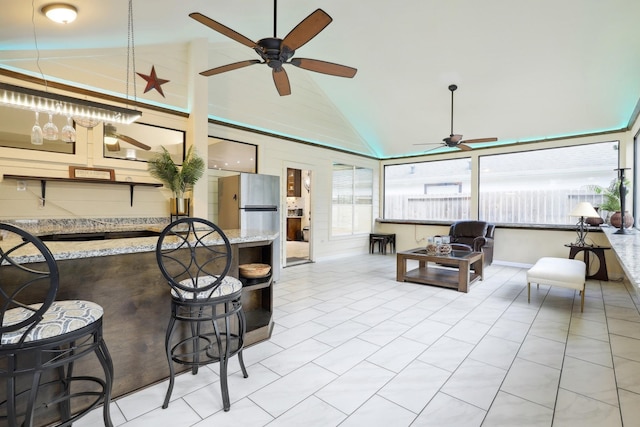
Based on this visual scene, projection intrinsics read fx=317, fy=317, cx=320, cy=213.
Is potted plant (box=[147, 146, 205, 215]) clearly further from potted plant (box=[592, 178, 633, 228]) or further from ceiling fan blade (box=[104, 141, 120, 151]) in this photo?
potted plant (box=[592, 178, 633, 228])

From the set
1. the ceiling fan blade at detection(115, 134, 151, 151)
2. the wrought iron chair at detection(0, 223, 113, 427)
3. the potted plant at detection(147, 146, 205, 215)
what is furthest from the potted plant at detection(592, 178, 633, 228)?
the ceiling fan blade at detection(115, 134, 151, 151)

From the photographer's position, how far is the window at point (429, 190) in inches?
288

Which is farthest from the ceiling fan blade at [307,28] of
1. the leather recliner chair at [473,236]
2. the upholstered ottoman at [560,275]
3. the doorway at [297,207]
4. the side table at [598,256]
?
the doorway at [297,207]

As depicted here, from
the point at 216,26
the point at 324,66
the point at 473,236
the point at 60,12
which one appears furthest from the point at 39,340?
the point at 473,236

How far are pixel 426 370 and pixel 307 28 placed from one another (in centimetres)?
260

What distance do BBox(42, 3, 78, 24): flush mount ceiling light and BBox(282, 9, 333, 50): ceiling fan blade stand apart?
6.55 ft

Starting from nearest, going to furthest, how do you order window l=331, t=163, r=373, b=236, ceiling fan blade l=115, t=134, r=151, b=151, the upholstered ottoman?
the upholstered ottoman
ceiling fan blade l=115, t=134, r=151, b=151
window l=331, t=163, r=373, b=236

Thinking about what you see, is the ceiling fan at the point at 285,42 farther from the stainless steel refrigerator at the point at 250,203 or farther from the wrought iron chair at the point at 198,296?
the stainless steel refrigerator at the point at 250,203

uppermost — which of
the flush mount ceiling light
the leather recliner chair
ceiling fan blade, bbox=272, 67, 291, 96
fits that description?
the flush mount ceiling light

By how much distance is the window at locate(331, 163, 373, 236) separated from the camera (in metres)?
7.53

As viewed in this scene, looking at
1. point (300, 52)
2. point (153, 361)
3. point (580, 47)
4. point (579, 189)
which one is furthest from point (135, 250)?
point (579, 189)

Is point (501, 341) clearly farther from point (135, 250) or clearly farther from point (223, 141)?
point (223, 141)

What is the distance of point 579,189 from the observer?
231 inches

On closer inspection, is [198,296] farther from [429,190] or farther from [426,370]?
[429,190]
